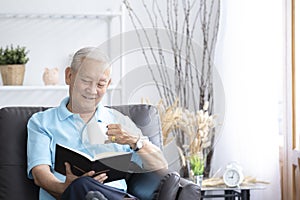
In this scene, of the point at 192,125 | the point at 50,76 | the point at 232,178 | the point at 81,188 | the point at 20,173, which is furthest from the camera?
the point at 50,76

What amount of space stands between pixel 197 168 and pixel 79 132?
35.2 inches

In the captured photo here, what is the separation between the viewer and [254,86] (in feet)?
12.2

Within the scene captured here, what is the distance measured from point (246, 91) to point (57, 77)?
114cm

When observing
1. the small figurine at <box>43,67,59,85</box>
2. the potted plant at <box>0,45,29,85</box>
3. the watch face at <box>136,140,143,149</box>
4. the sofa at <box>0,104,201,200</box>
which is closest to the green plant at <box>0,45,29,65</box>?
the potted plant at <box>0,45,29,85</box>

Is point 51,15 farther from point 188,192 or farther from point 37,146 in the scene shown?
point 188,192

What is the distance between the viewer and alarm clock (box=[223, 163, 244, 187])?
3428 mm

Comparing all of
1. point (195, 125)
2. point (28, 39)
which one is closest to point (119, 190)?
point (195, 125)

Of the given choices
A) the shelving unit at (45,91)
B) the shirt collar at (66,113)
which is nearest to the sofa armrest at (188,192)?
the shirt collar at (66,113)

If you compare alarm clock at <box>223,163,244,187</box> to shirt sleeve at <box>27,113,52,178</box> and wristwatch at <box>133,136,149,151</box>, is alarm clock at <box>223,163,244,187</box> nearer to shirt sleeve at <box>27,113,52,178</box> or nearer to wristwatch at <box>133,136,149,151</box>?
wristwatch at <box>133,136,149,151</box>

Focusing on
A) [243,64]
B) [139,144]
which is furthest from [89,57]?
[243,64]

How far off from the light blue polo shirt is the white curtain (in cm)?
102

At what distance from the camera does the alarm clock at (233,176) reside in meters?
3.43

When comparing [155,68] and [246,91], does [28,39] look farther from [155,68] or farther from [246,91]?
[246,91]

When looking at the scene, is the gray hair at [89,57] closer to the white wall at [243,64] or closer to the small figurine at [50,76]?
the small figurine at [50,76]
